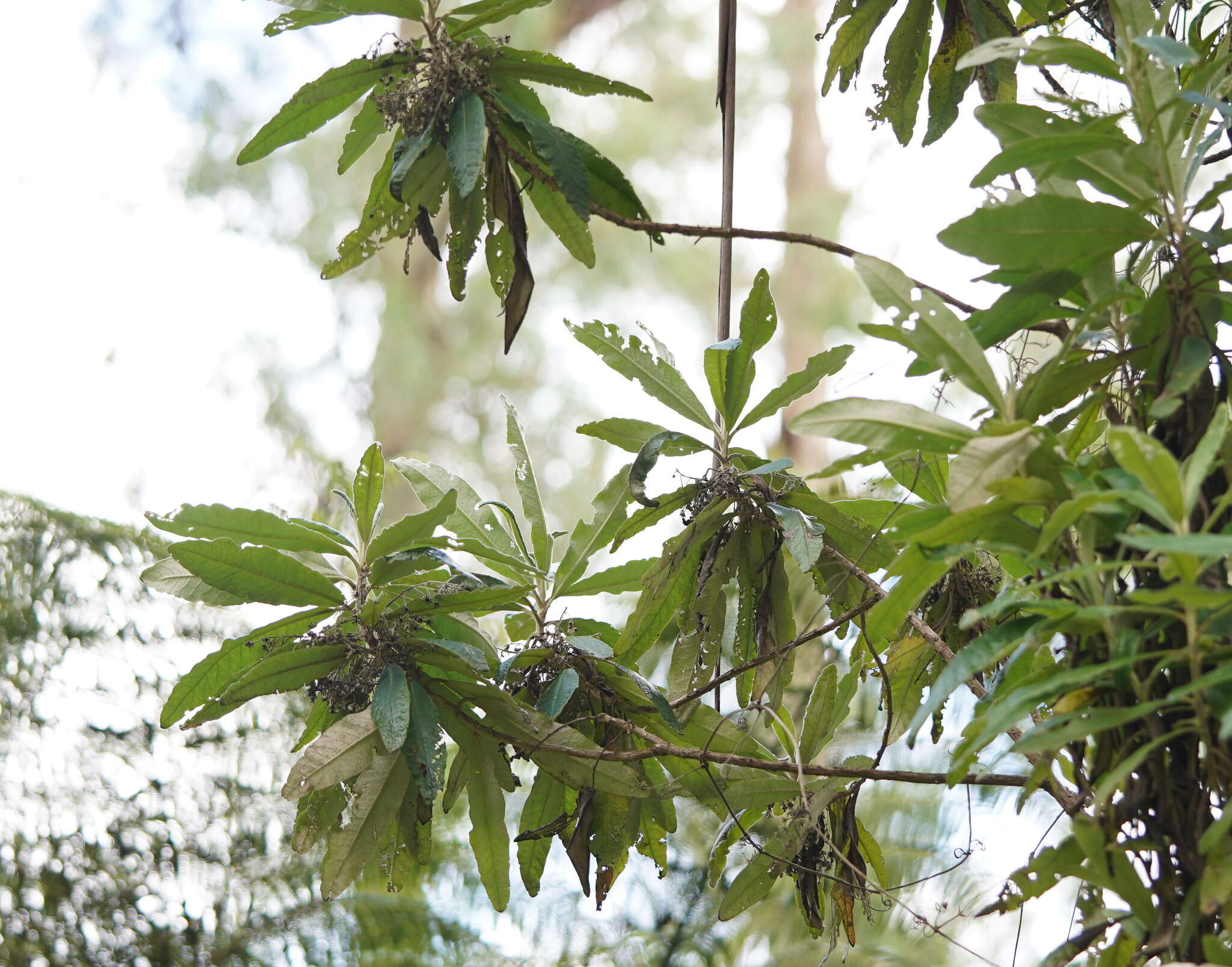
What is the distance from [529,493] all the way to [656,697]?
27 centimetres

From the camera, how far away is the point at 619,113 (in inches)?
256

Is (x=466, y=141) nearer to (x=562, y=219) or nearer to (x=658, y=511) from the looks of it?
(x=562, y=219)

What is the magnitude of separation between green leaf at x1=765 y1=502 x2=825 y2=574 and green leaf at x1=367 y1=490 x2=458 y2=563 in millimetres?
288

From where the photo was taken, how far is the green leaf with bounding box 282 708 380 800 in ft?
2.90

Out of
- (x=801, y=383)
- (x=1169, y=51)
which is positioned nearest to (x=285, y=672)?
(x=801, y=383)

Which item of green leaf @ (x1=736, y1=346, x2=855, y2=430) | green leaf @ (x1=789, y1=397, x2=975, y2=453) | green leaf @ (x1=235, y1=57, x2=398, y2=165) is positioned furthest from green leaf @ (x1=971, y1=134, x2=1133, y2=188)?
green leaf @ (x1=235, y1=57, x2=398, y2=165)

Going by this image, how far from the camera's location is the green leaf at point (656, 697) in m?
0.96

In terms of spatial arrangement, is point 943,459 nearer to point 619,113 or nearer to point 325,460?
point 325,460

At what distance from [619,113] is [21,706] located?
475cm

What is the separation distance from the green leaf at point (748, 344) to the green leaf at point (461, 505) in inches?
10.2

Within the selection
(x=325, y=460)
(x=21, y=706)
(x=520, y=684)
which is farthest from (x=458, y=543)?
(x=325, y=460)

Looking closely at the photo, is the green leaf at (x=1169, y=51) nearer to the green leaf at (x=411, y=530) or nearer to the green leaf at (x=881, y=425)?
the green leaf at (x=881, y=425)

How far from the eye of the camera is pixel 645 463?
37.4 inches

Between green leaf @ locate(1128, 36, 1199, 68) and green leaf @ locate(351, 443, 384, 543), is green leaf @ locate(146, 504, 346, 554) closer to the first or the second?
green leaf @ locate(351, 443, 384, 543)
